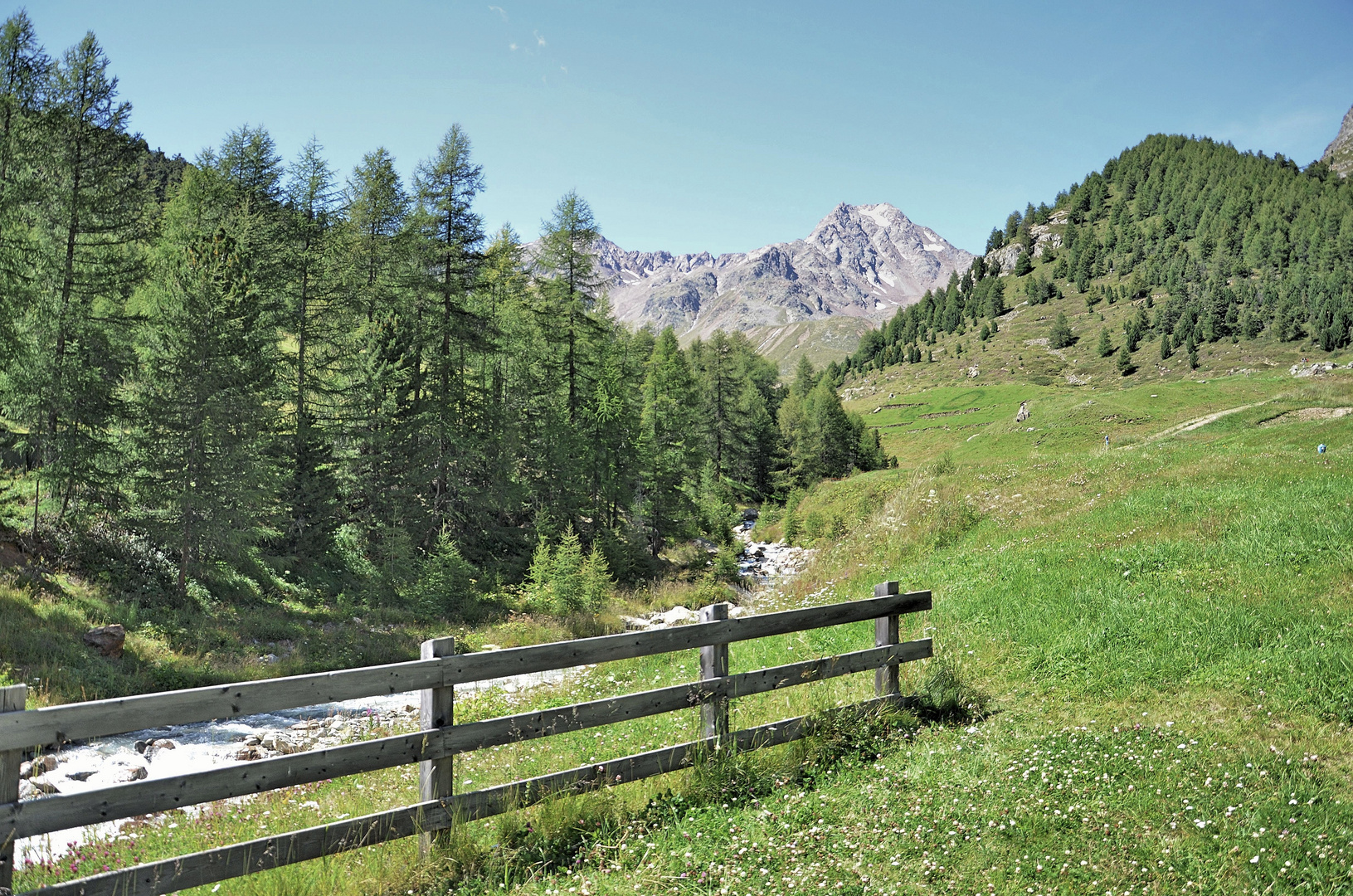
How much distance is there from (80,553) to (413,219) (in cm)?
2010

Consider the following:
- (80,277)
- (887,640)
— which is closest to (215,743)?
(887,640)

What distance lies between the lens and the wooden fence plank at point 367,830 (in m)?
3.98

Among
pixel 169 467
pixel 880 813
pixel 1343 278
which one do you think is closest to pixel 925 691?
pixel 880 813

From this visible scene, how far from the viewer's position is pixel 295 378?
3353 centimetres

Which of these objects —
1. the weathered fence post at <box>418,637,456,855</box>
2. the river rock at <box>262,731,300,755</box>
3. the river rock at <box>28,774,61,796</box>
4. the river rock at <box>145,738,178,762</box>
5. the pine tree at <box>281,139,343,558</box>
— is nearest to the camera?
the weathered fence post at <box>418,637,456,855</box>

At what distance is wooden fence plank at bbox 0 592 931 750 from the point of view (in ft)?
12.6

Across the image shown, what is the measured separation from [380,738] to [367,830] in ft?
1.90

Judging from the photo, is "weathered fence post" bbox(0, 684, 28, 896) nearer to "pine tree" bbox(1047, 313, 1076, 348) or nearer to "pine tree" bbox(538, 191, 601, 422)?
"pine tree" bbox(538, 191, 601, 422)

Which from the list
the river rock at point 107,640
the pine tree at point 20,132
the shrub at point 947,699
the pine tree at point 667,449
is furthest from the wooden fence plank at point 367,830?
the pine tree at point 667,449

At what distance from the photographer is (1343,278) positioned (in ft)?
377

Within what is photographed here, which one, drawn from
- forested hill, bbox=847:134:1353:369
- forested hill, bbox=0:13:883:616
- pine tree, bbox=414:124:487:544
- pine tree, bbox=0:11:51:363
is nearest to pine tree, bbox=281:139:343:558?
forested hill, bbox=0:13:883:616

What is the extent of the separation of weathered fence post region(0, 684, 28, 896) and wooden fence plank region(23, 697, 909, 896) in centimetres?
25

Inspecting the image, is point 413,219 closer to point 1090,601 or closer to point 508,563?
point 508,563

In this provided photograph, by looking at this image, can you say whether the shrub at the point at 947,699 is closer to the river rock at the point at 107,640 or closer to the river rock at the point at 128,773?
the river rock at the point at 128,773
